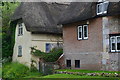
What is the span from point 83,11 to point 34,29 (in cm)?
821

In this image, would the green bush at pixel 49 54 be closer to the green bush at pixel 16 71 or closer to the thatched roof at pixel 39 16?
the green bush at pixel 16 71

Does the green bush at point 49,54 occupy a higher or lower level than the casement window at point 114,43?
lower

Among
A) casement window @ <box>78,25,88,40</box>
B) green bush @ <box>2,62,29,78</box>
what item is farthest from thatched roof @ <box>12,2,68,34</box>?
casement window @ <box>78,25,88,40</box>

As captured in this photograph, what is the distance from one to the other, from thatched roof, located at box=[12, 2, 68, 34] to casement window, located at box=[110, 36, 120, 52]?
11.2 metres

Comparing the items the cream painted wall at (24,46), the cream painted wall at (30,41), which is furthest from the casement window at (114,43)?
the cream painted wall at (24,46)

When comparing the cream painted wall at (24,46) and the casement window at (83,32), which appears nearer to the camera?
the casement window at (83,32)

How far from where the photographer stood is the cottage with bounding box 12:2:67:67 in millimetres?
34812

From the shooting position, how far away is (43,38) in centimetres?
3544

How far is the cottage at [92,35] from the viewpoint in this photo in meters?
25.6

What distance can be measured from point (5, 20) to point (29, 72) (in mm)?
13121

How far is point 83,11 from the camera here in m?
28.5

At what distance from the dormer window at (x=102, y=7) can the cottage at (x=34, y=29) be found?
9888mm

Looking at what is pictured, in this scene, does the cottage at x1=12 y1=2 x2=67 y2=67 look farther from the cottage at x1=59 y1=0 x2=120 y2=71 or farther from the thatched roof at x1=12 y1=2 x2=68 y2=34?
the cottage at x1=59 y1=0 x2=120 y2=71

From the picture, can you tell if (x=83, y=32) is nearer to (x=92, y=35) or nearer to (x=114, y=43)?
(x=92, y=35)
